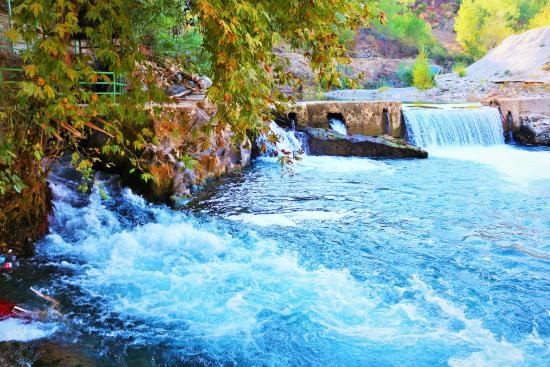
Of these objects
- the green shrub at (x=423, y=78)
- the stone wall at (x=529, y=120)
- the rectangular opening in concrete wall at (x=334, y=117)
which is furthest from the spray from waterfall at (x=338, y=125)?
the green shrub at (x=423, y=78)

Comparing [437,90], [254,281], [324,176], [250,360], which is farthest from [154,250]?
[437,90]

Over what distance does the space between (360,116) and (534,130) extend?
18.2 ft

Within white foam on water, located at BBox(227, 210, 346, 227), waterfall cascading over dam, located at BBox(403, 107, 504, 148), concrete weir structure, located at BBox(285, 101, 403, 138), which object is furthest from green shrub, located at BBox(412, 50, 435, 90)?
white foam on water, located at BBox(227, 210, 346, 227)

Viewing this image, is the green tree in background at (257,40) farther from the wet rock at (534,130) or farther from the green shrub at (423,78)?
the green shrub at (423,78)

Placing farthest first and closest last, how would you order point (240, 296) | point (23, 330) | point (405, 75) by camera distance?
point (405, 75) → point (240, 296) → point (23, 330)

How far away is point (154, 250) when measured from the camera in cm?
739

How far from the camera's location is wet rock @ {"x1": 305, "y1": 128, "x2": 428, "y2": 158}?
48.6 feet

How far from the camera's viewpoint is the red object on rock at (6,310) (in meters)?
5.08

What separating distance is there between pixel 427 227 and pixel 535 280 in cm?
225

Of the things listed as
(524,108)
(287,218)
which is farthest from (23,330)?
(524,108)

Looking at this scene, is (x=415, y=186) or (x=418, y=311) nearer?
(x=418, y=311)

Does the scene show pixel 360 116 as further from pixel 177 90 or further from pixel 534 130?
pixel 177 90

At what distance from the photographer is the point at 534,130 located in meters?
17.5

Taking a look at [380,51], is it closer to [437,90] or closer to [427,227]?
[437,90]
